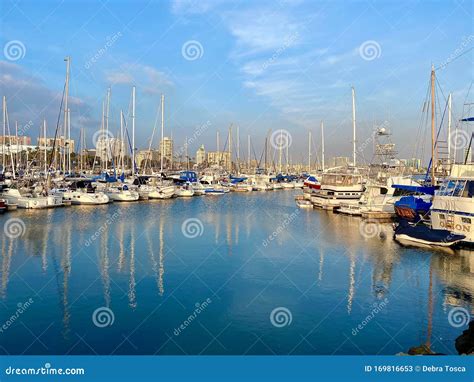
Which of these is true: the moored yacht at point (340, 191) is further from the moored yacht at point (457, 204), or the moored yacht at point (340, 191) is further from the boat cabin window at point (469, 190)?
the boat cabin window at point (469, 190)

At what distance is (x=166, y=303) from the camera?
13.3 meters

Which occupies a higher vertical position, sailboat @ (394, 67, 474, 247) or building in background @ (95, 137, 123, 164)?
building in background @ (95, 137, 123, 164)

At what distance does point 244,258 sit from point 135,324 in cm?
911

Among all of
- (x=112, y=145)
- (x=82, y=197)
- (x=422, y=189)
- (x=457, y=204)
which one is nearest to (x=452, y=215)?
(x=457, y=204)

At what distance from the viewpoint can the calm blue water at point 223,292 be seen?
10.6m

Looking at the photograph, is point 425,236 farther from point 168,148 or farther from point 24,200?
point 168,148

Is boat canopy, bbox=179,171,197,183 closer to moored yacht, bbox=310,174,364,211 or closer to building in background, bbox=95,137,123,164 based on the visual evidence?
building in background, bbox=95,137,123,164

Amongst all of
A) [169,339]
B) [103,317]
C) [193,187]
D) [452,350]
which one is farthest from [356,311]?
[193,187]

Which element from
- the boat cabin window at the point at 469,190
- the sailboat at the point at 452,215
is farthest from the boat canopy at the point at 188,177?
the boat cabin window at the point at 469,190

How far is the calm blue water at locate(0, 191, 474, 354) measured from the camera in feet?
34.7

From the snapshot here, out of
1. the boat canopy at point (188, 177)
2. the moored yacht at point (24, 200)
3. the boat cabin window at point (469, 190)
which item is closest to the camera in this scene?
the boat cabin window at point (469, 190)

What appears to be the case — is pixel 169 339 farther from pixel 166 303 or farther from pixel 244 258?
pixel 244 258

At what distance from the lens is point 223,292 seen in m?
14.5

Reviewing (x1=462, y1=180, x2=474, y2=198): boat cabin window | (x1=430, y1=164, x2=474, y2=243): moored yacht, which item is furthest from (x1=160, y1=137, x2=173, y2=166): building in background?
(x1=462, y1=180, x2=474, y2=198): boat cabin window
